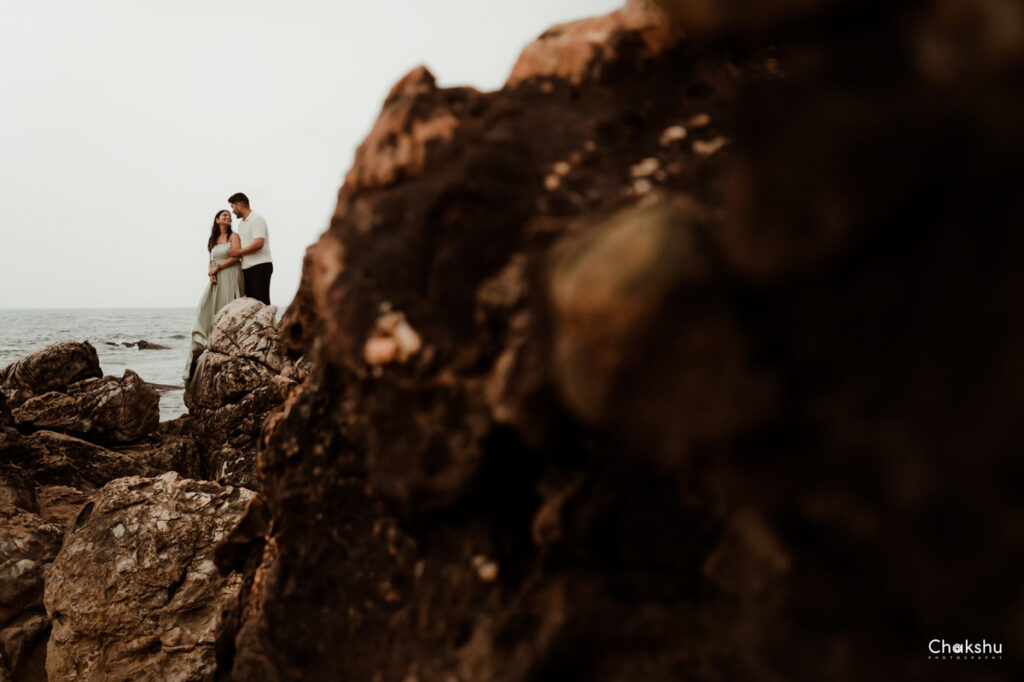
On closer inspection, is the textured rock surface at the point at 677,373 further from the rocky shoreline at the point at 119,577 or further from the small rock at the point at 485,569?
the rocky shoreline at the point at 119,577

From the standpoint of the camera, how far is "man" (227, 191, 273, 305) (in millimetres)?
7012

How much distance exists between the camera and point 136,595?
116 inches

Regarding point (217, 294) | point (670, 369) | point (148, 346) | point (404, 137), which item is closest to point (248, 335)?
point (217, 294)

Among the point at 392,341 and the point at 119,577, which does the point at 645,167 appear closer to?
the point at 392,341

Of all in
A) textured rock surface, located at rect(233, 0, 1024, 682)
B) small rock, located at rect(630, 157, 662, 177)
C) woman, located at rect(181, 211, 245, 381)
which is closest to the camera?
textured rock surface, located at rect(233, 0, 1024, 682)

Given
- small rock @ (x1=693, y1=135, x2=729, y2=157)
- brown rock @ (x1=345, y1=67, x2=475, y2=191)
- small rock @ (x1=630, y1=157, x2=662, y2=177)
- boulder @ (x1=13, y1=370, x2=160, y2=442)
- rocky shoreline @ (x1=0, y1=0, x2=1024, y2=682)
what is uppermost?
brown rock @ (x1=345, y1=67, x2=475, y2=191)

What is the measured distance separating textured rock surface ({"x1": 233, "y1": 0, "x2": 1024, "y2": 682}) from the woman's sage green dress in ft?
19.5

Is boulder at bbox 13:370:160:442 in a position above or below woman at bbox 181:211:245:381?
below

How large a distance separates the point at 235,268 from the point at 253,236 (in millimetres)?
432

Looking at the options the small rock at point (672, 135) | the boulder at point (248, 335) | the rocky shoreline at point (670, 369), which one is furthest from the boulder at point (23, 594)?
the small rock at point (672, 135)

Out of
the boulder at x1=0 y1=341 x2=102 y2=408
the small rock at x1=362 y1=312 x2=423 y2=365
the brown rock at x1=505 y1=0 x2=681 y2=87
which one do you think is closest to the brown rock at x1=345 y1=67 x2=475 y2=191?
the brown rock at x1=505 y1=0 x2=681 y2=87

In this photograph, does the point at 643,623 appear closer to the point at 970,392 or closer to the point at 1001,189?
the point at 970,392

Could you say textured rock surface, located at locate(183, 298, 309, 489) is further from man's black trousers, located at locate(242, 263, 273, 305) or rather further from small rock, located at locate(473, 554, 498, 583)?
small rock, located at locate(473, 554, 498, 583)

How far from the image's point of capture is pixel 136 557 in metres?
2.97
